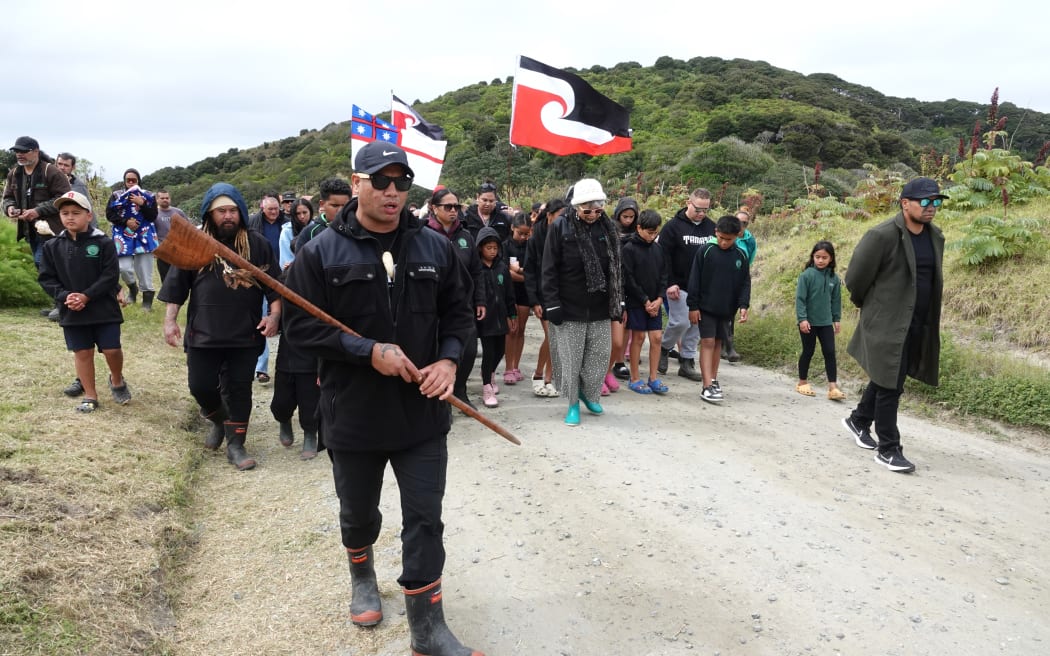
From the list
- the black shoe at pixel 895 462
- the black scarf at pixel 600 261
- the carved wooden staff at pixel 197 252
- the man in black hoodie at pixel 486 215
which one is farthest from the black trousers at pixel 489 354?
the carved wooden staff at pixel 197 252

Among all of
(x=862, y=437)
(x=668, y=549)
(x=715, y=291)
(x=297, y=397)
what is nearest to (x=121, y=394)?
(x=297, y=397)

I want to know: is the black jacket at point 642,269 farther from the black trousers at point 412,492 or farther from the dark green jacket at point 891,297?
the black trousers at point 412,492

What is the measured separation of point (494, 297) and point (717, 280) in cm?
238

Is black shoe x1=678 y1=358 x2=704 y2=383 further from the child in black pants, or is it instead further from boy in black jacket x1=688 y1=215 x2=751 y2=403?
the child in black pants

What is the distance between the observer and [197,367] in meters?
5.52

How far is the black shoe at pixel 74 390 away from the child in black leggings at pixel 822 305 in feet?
22.6

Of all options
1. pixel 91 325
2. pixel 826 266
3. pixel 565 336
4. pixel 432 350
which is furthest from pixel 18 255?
pixel 826 266

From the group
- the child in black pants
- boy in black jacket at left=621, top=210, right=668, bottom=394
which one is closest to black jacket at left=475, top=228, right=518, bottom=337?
the child in black pants

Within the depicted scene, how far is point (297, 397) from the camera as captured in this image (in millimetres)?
6031

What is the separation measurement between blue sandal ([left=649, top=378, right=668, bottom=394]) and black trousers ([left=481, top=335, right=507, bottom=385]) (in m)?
1.73

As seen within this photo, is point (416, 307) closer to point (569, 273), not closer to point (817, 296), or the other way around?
point (569, 273)

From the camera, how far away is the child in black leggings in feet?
25.3

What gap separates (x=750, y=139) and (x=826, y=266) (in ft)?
81.7

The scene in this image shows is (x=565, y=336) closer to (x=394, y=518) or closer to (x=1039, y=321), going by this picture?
(x=394, y=518)
